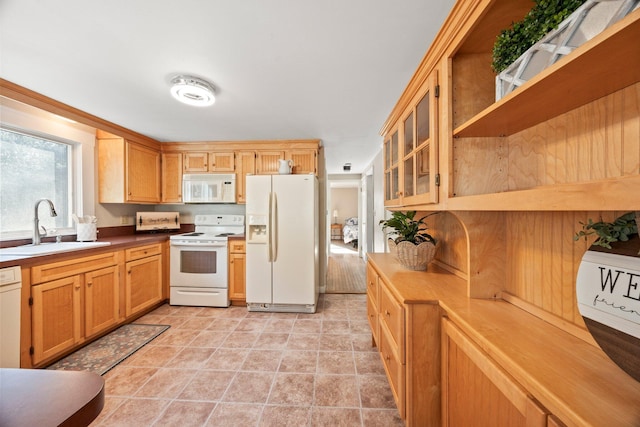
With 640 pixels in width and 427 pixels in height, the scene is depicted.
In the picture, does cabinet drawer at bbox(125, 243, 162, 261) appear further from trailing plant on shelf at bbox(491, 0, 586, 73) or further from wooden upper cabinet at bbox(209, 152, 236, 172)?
trailing plant on shelf at bbox(491, 0, 586, 73)

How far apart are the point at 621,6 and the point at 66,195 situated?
4163mm

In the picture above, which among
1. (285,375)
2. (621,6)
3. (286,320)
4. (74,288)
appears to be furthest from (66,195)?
(621,6)

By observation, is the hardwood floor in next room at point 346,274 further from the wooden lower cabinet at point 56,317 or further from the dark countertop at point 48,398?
the dark countertop at point 48,398

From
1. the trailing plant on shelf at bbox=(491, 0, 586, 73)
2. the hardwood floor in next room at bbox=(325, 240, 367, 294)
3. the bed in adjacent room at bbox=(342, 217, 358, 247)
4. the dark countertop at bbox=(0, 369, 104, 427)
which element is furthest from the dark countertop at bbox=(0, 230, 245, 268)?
the bed in adjacent room at bbox=(342, 217, 358, 247)

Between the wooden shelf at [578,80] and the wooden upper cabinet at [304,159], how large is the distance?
2.39m

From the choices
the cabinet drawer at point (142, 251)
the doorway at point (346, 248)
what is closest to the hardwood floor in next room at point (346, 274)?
the doorway at point (346, 248)

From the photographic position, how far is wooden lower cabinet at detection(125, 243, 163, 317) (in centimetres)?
256

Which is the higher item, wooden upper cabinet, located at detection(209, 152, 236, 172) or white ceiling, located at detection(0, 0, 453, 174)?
white ceiling, located at detection(0, 0, 453, 174)

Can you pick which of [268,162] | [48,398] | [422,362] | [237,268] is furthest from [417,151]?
[237,268]

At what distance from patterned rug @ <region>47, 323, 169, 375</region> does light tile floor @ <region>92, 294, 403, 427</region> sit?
9cm

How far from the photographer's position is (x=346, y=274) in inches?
177

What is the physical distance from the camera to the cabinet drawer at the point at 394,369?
118 centimetres

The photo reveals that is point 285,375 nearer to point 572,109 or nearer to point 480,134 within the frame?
point 480,134

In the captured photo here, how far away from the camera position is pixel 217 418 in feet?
4.66
